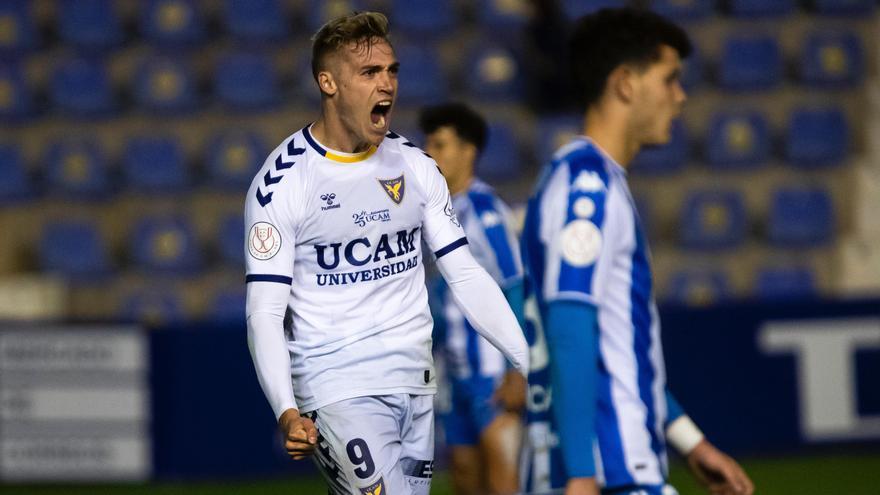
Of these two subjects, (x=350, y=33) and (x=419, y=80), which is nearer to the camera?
(x=350, y=33)

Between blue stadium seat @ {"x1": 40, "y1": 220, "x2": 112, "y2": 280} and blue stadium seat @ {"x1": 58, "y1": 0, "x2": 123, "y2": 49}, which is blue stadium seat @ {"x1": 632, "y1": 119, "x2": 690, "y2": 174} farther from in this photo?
blue stadium seat @ {"x1": 58, "y1": 0, "x2": 123, "y2": 49}

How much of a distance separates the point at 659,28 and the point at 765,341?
5.35 m

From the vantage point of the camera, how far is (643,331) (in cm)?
318

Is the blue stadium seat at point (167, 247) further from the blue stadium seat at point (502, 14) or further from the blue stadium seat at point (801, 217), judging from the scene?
the blue stadium seat at point (801, 217)

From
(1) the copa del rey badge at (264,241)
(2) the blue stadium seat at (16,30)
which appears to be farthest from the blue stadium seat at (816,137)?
(1) the copa del rey badge at (264,241)

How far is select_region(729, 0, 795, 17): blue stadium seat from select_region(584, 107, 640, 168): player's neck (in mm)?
8112

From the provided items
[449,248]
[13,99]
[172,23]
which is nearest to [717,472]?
[449,248]

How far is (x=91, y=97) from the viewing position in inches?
432

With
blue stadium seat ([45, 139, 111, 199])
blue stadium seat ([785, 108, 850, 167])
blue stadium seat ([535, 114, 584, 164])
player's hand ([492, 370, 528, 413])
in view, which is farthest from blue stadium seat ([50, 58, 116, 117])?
player's hand ([492, 370, 528, 413])

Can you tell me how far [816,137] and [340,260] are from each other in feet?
25.5

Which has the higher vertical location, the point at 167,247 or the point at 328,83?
the point at 167,247

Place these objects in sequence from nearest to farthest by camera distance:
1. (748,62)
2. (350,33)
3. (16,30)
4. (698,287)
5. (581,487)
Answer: (581,487) < (350,33) < (698,287) < (748,62) < (16,30)

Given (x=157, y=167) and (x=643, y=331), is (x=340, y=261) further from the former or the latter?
(x=157, y=167)

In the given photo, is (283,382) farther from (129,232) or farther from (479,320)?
(129,232)
